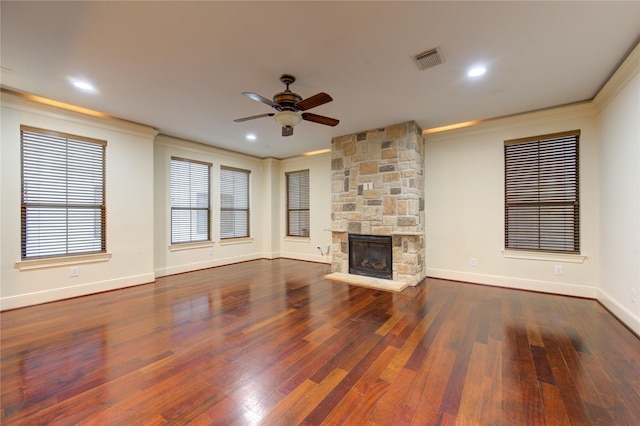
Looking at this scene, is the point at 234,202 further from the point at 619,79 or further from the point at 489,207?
the point at 619,79

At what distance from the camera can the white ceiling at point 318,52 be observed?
212 cm

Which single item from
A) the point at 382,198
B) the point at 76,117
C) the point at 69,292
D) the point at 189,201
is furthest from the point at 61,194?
the point at 382,198

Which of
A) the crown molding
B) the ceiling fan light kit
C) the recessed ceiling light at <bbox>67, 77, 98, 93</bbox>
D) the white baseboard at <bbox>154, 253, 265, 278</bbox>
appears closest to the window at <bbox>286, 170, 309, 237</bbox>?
the white baseboard at <bbox>154, 253, 265, 278</bbox>

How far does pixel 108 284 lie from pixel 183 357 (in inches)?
122

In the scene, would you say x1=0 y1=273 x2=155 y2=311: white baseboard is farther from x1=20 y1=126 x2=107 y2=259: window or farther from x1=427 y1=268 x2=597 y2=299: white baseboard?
x1=427 y1=268 x2=597 y2=299: white baseboard

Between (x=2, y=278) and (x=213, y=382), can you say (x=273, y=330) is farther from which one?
(x=2, y=278)

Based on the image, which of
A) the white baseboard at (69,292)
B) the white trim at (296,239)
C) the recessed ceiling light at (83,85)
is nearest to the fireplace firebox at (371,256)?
the white trim at (296,239)

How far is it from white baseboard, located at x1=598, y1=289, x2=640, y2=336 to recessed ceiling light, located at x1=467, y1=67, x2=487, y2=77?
9.99ft

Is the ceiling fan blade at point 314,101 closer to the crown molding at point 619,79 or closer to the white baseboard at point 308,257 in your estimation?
the crown molding at point 619,79

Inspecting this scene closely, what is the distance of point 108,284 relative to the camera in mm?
4441

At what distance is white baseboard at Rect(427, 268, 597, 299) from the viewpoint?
396cm

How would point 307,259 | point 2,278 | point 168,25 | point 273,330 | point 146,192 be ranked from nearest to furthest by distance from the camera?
1. point 168,25
2. point 273,330
3. point 2,278
4. point 146,192
5. point 307,259

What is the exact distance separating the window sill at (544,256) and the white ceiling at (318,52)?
7.35 ft

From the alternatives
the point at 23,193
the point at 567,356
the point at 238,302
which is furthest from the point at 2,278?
the point at 567,356
